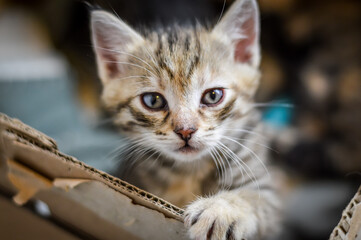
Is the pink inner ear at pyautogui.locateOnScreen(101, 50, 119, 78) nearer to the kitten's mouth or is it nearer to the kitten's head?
the kitten's head

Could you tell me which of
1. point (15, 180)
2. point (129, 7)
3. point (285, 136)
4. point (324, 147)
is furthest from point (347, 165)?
point (15, 180)

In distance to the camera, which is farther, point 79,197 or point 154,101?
point 154,101

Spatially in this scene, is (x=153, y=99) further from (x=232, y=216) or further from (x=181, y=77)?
(x=232, y=216)

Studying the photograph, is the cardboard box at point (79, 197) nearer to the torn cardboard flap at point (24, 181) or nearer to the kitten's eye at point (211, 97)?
the torn cardboard flap at point (24, 181)

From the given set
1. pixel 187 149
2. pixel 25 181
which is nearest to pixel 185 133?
pixel 187 149

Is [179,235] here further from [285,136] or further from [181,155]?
[285,136]

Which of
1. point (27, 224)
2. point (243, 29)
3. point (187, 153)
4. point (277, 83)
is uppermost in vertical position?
point (243, 29)
